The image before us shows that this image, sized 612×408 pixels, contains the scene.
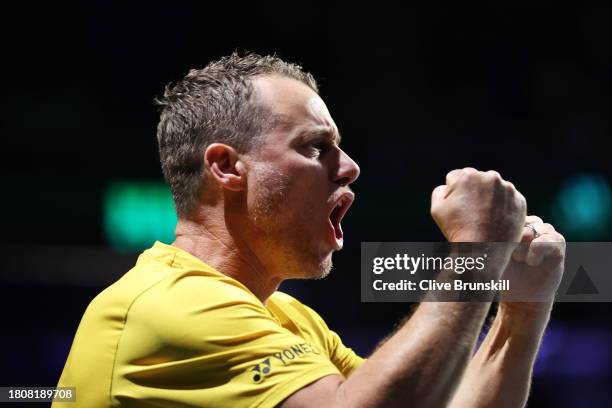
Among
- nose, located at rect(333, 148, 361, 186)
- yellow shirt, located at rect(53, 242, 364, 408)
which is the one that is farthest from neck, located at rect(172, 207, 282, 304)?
nose, located at rect(333, 148, 361, 186)

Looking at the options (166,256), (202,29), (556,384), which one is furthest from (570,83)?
(166,256)

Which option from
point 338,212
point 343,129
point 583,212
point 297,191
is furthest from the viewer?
point 343,129

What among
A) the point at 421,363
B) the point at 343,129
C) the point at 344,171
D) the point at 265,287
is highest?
the point at 343,129

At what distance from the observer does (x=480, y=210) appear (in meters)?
1.76

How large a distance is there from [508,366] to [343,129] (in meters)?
4.84

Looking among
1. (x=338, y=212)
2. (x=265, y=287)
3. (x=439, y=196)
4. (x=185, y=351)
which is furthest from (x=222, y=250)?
(x=439, y=196)

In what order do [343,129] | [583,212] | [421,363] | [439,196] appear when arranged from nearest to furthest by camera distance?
[421,363] < [439,196] < [583,212] < [343,129]

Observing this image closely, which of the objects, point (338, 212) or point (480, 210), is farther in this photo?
point (338, 212)

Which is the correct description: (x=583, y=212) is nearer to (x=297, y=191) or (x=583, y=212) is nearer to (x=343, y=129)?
(x=343, y=129)

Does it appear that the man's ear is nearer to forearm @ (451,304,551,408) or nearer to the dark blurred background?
forearm @ (451,304,551,408)

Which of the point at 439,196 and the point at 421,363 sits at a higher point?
the point at 439,196

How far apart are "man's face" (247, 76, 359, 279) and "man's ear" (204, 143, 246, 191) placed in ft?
0.09

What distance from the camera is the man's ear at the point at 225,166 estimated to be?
6.81 ft

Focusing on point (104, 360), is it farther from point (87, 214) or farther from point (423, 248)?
point (87, 214)
